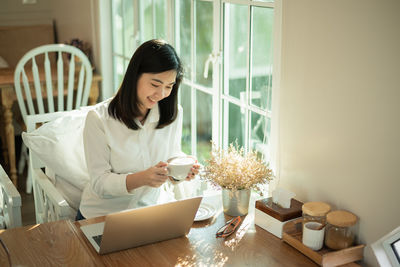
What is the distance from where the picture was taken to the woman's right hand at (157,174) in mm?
1651

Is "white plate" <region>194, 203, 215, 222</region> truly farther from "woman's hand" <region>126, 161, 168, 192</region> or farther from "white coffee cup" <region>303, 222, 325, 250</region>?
"white coffee cup" <region>303, 222, 325, 250</region>

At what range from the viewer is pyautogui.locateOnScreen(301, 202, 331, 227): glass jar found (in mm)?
1473

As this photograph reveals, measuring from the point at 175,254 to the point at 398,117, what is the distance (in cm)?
71

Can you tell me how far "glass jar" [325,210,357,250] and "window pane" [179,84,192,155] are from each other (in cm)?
131

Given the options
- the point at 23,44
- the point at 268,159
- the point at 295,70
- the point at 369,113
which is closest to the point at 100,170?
the point at 268,159

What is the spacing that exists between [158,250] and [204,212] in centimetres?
29

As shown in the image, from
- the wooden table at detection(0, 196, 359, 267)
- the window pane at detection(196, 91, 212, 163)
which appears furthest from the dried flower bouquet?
the window pane at detection(196, 91, 212, 163)

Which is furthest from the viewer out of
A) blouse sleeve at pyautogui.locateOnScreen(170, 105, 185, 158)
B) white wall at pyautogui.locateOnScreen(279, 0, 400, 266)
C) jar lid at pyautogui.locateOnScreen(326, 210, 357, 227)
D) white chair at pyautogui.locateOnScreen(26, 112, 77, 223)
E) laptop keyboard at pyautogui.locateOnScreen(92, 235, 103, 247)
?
blouse sleeve at pyautogui.locateOnScreen(170, 105, 185, 158)

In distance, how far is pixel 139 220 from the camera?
1440 mm

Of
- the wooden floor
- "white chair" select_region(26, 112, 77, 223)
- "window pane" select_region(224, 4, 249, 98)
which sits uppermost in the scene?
"window pane" select_region(224, 4, 249, 98)

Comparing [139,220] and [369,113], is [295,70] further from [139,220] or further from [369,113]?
[139,220]

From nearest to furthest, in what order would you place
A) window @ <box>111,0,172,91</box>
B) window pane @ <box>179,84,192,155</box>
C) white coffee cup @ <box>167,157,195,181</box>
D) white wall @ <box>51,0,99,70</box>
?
1. white coffee cup @ <box>167,157,195,181</box>
2. window pane @ <box>179,84,192,155</box>
3. window @ <box>111,0,172,91</box>
4. white wall @ <box>51,0,99,70</box>

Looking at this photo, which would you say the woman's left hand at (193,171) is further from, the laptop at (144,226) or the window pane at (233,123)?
the window pane at (233,123)

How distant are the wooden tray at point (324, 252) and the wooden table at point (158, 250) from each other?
2 cm
